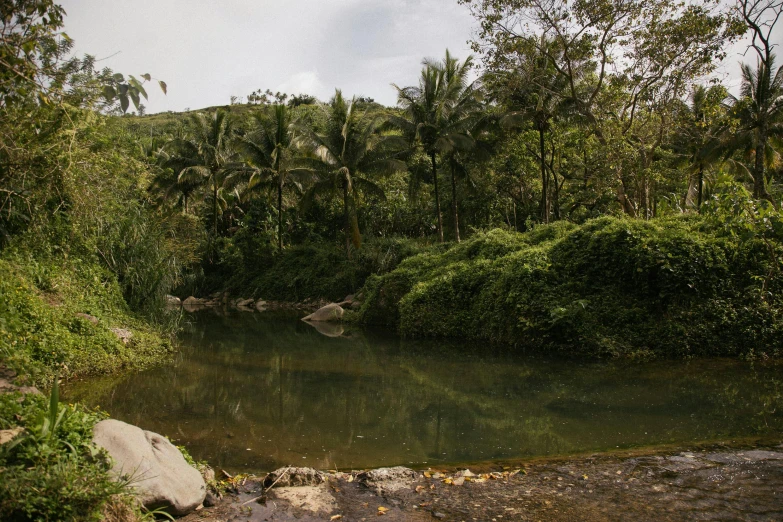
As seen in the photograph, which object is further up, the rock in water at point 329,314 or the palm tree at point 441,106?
the palm tree at point 441,106

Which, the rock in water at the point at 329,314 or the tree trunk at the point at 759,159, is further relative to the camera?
the rock in water at the point at 329,314

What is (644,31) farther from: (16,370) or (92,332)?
(16,370)

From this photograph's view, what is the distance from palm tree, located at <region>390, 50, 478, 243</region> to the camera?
2780cm

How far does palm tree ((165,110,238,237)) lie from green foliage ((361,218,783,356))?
20.7 metres

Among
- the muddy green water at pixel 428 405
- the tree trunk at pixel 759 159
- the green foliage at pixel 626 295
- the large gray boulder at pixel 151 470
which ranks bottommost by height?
the muddy green water at pixel 428 405

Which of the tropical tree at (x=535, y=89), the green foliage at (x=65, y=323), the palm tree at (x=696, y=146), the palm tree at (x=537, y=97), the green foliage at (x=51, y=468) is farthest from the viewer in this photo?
the palm tree at (x=696, y=146)

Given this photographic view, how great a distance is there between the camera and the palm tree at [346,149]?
2975cm

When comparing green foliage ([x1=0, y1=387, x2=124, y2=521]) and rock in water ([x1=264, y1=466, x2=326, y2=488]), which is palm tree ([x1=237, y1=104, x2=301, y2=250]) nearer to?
rock in water ([x1=264, y1=466, x2=326, y2=488])

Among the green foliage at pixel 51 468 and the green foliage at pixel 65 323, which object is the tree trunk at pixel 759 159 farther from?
the green foliage at pixel 51 468

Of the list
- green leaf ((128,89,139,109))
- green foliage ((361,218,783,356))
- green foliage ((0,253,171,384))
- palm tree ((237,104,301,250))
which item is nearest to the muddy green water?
green foliage ((0,253,171,384))

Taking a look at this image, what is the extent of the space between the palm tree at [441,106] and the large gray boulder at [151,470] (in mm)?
24073

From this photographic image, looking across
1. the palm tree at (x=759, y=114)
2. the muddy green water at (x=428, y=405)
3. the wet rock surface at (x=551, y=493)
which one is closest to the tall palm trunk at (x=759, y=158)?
the palm tree at (x=759, y=114)

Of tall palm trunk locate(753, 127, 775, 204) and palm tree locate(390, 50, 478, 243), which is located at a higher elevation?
palm tree locate(390, 50, 478, 243)

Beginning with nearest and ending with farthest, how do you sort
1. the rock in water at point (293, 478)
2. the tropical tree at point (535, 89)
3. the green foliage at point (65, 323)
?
1. the rock in water at point (293, 478)
2. the green foliage at point (65, 323)
3. the tropical tree at point (535, 89)
